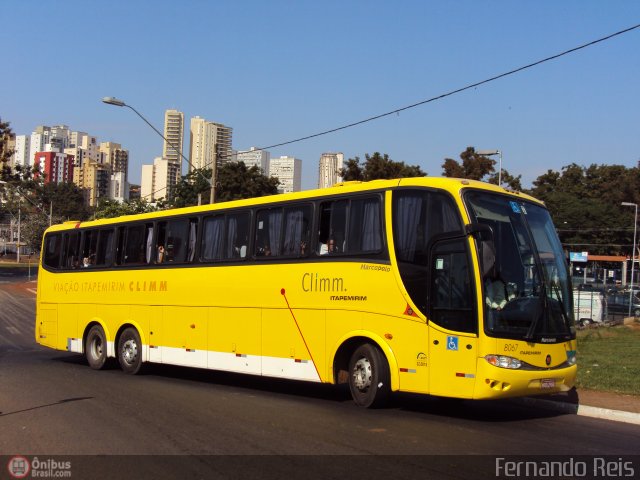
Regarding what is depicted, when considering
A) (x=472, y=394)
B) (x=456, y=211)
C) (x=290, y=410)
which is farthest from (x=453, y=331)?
(x=290, y=410)

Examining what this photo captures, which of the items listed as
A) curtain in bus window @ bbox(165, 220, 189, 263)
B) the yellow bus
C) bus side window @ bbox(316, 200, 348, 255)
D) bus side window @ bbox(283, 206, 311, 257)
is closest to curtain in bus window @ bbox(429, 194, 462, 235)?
the yellow bus

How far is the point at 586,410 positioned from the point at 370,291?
151 inches

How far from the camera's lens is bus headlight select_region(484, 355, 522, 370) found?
8.36 metres

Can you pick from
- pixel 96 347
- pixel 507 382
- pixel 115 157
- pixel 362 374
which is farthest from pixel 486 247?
pixel 115 157

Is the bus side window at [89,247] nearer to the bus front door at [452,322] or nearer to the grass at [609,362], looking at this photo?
the bus front door at [452,322]

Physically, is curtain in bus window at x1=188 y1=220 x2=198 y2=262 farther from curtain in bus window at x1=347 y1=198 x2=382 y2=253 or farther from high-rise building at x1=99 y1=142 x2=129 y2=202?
high-rise building at x1=99 y1=142 x2=129 y2=202

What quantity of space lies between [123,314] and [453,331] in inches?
368

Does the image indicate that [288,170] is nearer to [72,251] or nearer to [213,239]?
[72,251]

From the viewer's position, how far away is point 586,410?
32.6ft

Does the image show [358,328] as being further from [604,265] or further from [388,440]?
[604,265]

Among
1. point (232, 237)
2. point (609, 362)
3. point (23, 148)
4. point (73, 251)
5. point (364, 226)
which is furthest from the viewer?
point (23, 148)

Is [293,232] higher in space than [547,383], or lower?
higher

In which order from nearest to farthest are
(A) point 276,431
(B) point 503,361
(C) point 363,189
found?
(A) point 276,431 → (B) point 503,361 → (C) point 363,189

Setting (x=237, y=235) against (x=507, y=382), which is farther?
(x=237, y=235)
